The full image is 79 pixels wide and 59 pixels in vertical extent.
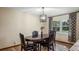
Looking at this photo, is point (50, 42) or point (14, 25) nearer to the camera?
point (14, 25)

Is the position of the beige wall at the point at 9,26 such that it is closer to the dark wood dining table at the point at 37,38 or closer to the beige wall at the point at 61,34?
the dark wood dining table at the point at 37,38

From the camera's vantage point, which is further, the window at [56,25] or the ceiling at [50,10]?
the window at [56,25]

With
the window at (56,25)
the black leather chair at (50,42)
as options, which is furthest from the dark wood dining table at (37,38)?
the window at (56,25)

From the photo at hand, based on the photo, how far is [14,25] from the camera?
1.18 m

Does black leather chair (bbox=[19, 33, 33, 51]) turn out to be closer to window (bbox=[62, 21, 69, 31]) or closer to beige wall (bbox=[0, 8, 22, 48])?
beige wall (bbox=[0, 8, 22, 48])

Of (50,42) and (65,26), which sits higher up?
(65,26)

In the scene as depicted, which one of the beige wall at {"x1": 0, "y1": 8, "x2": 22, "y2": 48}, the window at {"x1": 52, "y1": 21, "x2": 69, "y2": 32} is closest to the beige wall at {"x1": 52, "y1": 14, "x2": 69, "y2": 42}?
the window at {"x1": 52, "y1": 21, "x2": 69, "y2": 32}

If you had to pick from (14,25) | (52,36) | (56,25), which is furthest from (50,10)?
(14,25)

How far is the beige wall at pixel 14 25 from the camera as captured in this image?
3.65 ft

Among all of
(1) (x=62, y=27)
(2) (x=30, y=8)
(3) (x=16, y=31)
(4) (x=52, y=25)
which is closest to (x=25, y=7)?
(2) (x=30, y=8)

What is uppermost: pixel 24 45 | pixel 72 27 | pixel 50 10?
pixel 50 10

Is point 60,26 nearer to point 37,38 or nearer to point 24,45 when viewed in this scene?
point 37,38

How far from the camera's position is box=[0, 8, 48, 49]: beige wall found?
43.8 inches
